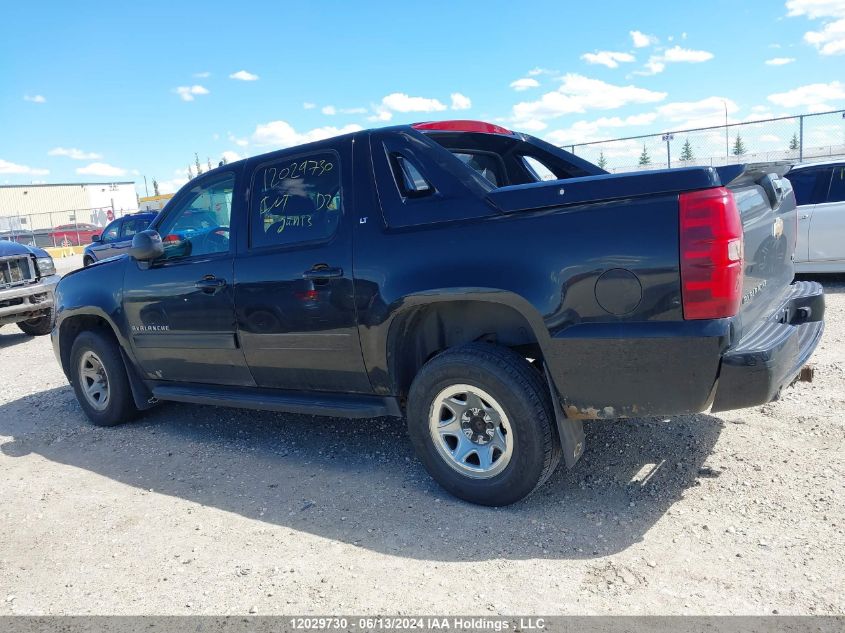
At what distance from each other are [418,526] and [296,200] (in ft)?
6.56

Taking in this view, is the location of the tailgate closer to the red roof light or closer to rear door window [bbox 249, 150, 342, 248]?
the red roof light

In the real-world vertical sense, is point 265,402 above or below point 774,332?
below

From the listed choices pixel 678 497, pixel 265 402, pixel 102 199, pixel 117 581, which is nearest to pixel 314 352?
pixel 265 402

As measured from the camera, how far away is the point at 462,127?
4004 mm

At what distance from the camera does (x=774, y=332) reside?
2967mm

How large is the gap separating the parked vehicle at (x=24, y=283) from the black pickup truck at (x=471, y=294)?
514cm

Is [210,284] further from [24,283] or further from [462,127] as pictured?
[24,283]

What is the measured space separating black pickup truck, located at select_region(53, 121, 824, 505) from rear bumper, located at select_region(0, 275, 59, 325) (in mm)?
5073

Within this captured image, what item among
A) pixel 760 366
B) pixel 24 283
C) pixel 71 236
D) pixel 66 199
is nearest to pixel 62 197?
pixel 66 199

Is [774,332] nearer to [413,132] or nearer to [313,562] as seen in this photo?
[413,132]

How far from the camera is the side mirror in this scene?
438 centimetres

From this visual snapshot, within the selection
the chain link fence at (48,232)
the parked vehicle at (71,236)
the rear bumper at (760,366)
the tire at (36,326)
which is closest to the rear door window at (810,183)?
the rear bumper at (760,366)

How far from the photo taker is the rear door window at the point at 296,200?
373 cm

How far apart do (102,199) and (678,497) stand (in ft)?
279
